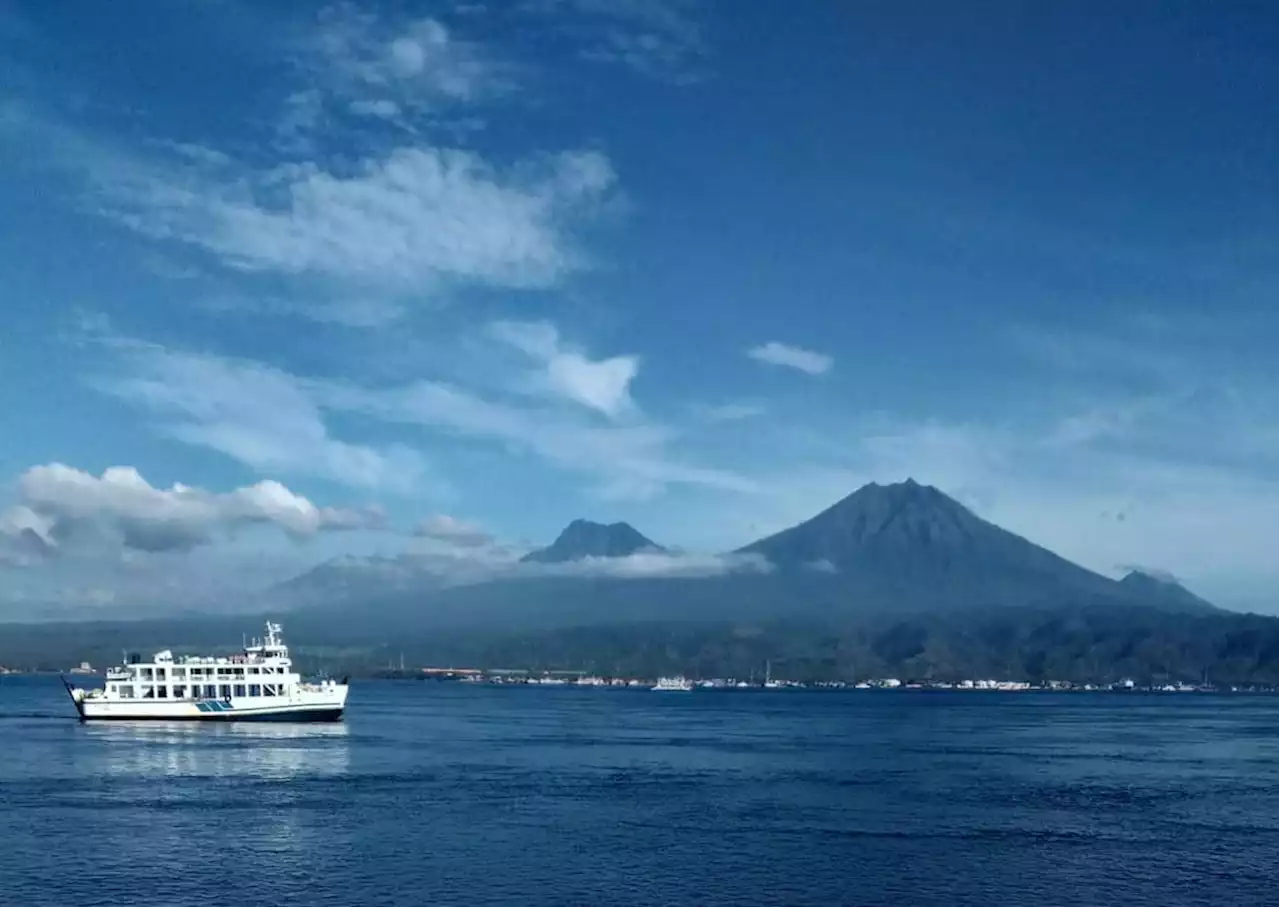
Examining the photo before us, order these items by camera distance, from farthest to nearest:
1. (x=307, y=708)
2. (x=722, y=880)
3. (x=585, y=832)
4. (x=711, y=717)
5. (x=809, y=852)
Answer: (x=711, y=717), (x=307, y=708), (x=585, y=832), (x=809, y=852), (x=722, y=880)

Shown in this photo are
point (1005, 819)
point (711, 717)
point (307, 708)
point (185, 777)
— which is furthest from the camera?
point (711, 717)

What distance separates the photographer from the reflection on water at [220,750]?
68.2 m

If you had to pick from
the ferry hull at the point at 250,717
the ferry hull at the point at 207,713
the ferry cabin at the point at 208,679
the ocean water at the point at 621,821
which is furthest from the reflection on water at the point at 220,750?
the ferry cabin at the point at 208,679

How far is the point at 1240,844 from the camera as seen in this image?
47.2 metres

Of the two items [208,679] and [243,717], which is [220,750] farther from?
[208,679]

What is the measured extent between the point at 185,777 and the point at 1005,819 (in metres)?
39.7

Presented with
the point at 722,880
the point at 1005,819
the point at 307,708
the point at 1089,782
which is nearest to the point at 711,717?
the point at 307,708

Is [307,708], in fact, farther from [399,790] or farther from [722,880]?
[722,880]

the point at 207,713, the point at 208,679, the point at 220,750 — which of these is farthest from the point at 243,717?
the point at 220,750

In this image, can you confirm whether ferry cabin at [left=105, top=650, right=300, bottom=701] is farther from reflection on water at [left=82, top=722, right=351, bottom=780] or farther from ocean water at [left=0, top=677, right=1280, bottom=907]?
ocean water at [left=0, top=677, right=1280, bottom=907]

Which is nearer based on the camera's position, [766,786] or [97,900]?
[97,900]

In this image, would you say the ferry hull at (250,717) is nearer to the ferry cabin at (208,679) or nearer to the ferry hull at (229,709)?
the ferry hull at (229,709)

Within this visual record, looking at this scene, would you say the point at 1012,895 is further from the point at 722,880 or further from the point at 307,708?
the point at 307,708

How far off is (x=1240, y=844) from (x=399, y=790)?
1407 inches
